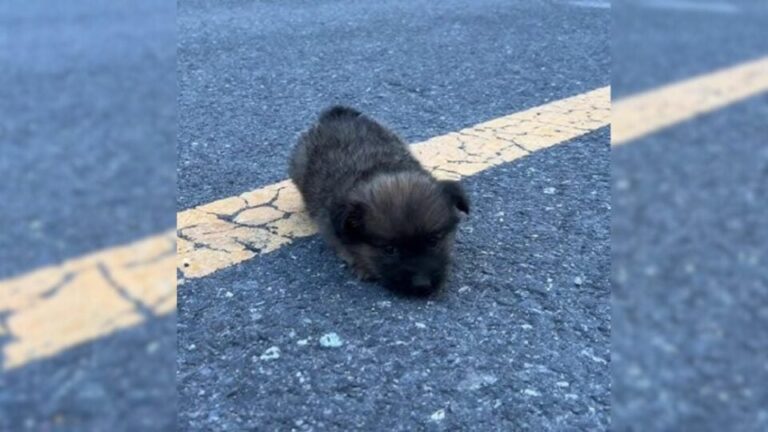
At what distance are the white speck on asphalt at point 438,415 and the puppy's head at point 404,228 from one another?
2.21 ft

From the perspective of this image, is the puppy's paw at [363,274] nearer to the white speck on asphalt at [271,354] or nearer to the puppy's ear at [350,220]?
the puppy's ear at [350,220]

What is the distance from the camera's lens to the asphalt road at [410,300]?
2.58 m

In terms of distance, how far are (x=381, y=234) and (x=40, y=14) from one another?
1.50 meters

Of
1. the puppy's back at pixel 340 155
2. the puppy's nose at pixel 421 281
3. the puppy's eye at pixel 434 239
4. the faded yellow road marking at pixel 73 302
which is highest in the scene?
the faded yellow road marking at pixel 73 302

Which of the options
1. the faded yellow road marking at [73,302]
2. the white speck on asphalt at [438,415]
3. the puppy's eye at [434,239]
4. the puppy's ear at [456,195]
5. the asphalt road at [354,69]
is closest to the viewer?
the faded yellow road marking at [73,302]

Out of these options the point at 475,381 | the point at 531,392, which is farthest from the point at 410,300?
the point at 531,392

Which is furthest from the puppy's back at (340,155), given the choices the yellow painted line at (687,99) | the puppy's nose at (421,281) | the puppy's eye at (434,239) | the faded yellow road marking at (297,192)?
the yellow painted line at (687,99)

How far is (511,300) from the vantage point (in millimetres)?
3143

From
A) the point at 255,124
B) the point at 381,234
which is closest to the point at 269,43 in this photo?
the point at 255,124

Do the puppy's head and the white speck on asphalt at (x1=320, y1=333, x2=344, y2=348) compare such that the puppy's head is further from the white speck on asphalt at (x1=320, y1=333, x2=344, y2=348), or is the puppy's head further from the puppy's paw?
the white speck on asphalt at (x1=320, y1=333, x2=344, y2=348)

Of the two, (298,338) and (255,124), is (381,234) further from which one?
(255,124)

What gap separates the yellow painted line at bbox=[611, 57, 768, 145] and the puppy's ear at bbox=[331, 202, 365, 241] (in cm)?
205

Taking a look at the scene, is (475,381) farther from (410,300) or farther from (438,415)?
(410,300)

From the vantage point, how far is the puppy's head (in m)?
3.19
